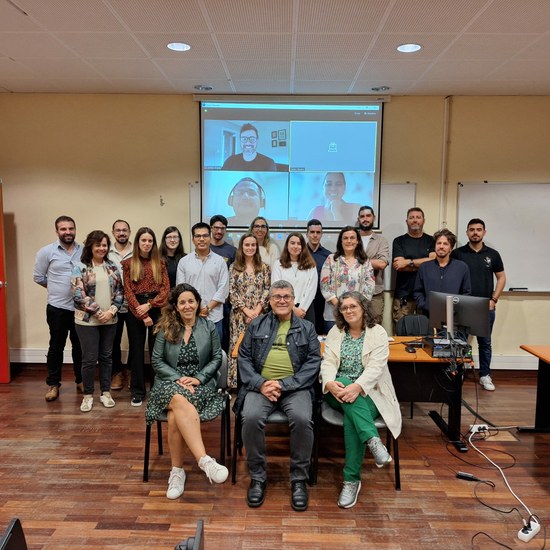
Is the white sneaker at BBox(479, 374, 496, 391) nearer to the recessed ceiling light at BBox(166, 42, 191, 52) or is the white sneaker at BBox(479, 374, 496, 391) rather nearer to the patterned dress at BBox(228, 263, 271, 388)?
the patterned dress at BBox(228, 263, 271, 388)

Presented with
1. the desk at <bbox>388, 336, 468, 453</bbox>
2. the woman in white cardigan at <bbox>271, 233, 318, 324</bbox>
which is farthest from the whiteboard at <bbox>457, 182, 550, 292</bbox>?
the desk at <bbox>388, 336, 468, 453</bbox>

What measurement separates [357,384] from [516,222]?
11.0 feet

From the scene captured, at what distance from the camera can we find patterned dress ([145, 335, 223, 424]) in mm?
2727

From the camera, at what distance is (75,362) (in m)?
4.36

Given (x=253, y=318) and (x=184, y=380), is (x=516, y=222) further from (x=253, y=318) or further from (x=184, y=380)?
(x=184, y=380)

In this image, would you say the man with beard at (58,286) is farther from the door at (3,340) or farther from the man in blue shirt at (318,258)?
the man in blue shirt at (318,258)

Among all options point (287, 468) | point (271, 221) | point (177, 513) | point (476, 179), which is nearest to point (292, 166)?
point (271, 221)

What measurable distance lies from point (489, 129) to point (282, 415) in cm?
397

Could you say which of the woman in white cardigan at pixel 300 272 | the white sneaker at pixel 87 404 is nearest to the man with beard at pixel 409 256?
the woman in white cardigan at pixel 300 272

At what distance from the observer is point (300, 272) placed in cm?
401

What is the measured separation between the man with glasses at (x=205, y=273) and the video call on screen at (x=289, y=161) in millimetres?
1016

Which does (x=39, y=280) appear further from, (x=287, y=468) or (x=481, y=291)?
(x=481, y=291)

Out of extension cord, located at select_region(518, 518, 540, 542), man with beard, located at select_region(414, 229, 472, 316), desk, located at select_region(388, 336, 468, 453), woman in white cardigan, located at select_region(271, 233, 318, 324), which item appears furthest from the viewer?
woman in white cardigan, located at select_region(271, 233, 318, 324)

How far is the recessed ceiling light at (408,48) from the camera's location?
3.46 metres
